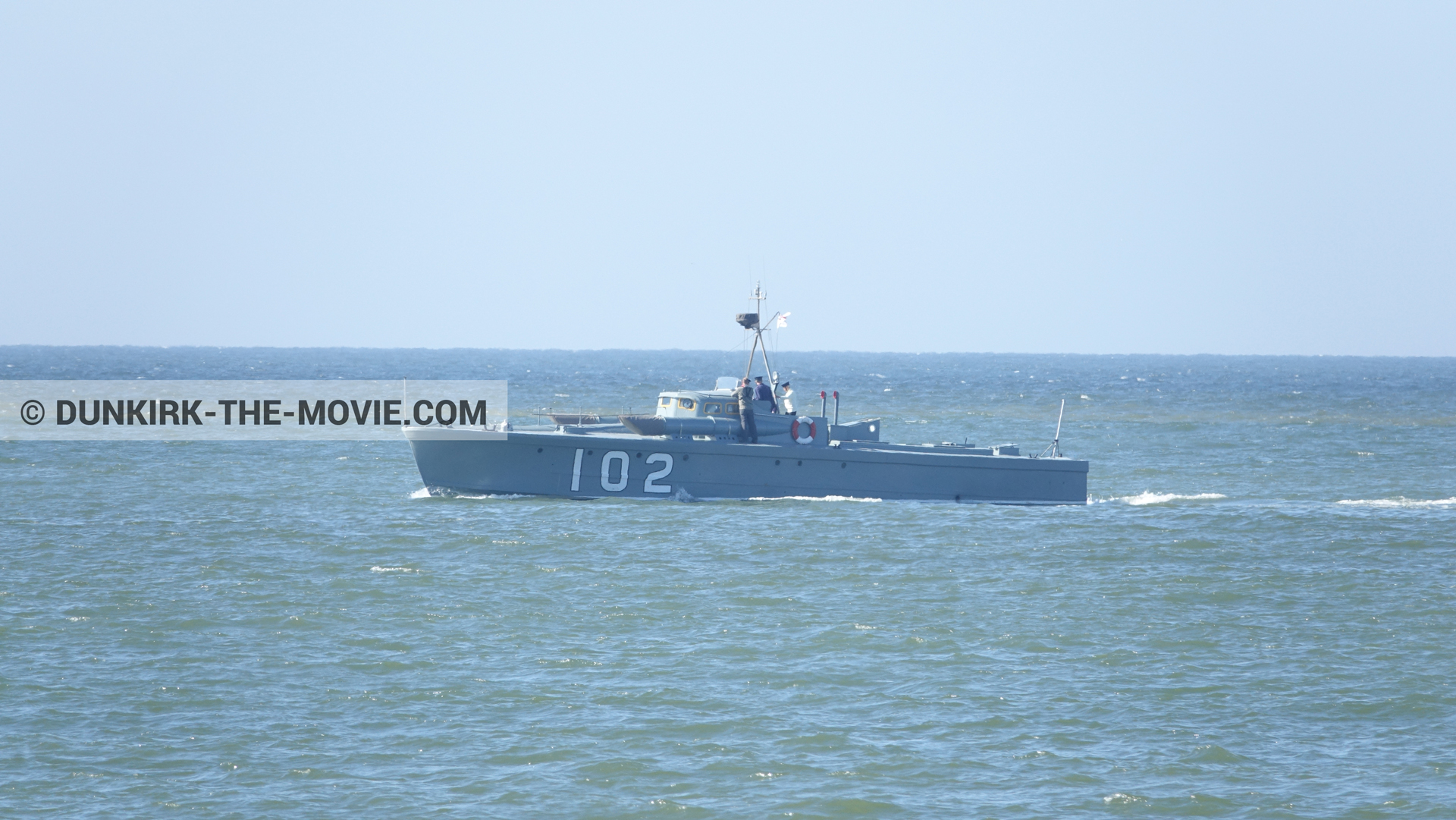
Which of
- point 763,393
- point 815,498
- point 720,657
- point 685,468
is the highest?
point 763,393

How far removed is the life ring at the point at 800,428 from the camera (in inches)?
1270

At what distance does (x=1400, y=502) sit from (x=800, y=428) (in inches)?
648

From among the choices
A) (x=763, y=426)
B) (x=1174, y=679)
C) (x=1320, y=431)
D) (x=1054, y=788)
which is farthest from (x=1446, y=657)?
(x=1320, y=431)

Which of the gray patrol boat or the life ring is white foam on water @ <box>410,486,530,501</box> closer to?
the gray patrol boat

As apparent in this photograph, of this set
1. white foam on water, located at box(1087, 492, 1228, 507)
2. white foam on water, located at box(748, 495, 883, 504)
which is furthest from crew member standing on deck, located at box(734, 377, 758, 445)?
white foam on water, located at box(1087, 492, 1228, 507)

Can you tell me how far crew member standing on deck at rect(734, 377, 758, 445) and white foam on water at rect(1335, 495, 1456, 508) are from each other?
15.8 m

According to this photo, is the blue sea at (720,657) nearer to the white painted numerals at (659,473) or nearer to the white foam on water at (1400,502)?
the white foam on water at (1400,502)

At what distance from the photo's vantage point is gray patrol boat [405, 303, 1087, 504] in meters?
31.5

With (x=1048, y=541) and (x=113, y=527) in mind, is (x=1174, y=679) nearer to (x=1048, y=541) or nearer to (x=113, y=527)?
(x=1048, y=541)

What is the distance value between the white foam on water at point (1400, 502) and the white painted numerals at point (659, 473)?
17657 mm

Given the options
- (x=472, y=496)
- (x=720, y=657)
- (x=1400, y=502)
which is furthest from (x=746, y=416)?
(x=1400, y=502)

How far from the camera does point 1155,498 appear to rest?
36688 mm

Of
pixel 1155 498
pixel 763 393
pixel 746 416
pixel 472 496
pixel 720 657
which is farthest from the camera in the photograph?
pixel 1155 498

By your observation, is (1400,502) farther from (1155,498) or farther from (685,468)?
(685,468)
